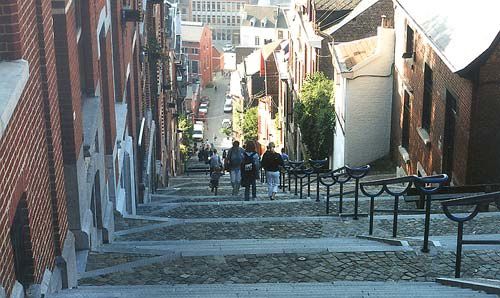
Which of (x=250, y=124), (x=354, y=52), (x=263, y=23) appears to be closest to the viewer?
(x=354, y=52)

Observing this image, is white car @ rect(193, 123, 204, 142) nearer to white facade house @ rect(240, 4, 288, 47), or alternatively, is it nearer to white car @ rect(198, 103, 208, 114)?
white car @ rect(198, 103, 208, 114)

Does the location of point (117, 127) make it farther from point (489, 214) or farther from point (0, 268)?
point (0, 268)

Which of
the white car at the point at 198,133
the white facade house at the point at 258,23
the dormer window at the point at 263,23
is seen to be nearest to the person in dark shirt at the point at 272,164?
the white car at the point at 198,133

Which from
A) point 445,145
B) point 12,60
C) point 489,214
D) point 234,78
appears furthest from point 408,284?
point 234,78

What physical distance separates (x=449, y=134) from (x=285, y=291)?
10133 mm

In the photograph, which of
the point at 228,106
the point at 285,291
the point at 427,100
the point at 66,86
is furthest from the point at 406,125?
the point at 228,106

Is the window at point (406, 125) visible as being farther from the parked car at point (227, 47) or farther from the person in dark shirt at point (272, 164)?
the parked car at point (227, 47)

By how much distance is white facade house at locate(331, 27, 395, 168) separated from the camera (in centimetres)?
2275

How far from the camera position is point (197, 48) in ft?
273

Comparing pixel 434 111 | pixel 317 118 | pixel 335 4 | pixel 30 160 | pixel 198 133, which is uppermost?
pixel 335 4

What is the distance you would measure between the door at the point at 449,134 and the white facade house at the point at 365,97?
7.08 metres

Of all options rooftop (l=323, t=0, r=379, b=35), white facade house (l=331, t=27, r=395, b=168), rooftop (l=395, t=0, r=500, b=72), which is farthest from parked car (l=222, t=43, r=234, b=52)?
rooftop (l=395, t=0, r=500, b=72)

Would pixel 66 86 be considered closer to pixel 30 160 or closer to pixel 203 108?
pixel 30 160

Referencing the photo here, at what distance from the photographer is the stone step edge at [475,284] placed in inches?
248
